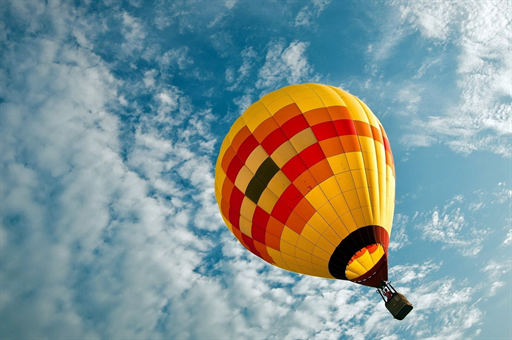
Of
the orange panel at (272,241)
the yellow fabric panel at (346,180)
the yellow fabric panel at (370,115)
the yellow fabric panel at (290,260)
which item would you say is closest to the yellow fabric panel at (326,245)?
the yellow fabric panel at (290,260)

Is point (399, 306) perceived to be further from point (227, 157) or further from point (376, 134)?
point (227, 157)

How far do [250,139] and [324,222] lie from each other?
3691 mm

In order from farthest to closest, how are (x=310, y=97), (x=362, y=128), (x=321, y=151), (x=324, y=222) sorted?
(x=310, y=97) < (x=362, y=128) < (x=321, y=151) < (x=324, y=222)

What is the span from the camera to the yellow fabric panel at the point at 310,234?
26.3ft

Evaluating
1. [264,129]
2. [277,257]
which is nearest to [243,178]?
[264,129]

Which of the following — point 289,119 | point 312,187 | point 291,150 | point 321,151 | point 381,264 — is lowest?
point 381,264

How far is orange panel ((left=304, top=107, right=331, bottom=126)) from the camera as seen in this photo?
9086 millimetres

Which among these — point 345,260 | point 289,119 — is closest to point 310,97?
point 289,119

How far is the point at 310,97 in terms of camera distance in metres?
9.84

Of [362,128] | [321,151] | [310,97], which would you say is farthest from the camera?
[310,97]

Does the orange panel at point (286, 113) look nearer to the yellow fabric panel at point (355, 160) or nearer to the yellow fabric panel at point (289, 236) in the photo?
the yellow fabric panel at point (355, 160)

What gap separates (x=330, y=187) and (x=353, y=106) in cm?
336

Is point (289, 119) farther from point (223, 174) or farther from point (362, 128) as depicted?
point (223, 174)

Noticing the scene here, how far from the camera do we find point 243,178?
31.2 ft
